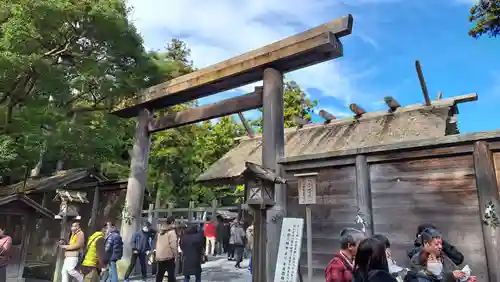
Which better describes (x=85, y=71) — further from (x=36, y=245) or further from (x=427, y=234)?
(x=427, y=234)

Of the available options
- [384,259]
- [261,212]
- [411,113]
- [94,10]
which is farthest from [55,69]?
[411,113]

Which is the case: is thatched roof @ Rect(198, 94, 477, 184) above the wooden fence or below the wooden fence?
above

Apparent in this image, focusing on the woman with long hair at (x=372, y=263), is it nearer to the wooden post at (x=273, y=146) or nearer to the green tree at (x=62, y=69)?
the wooden post at (x=273, y=146)

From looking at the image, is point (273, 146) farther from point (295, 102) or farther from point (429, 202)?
point (295, 102)

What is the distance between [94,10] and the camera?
31.1ft

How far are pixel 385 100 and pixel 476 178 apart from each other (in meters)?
6.17

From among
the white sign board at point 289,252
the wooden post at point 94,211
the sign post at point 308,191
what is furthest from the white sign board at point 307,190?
the wooden post at point 94,211

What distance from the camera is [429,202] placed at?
5293 mm

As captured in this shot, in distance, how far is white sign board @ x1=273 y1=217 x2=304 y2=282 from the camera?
5441 millimetres

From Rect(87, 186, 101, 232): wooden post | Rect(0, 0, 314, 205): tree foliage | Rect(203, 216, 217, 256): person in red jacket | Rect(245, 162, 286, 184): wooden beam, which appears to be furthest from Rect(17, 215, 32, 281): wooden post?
Rect(245, 162, 286, 184): wooden beam

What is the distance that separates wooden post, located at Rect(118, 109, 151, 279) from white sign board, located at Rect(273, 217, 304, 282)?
5.61 metres

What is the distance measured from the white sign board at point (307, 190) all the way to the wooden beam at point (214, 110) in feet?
8.76

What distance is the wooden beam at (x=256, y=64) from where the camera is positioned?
21.9 feet

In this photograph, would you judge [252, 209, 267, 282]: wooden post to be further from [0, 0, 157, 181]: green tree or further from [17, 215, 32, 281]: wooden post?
[17, 215, 32, 281]: wooden post
